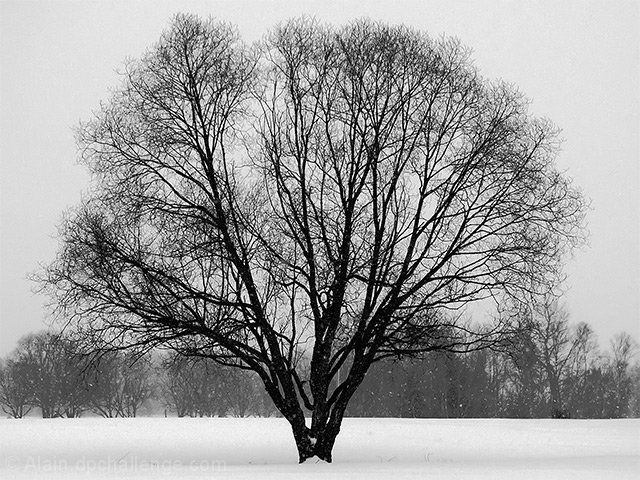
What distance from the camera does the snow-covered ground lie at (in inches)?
628

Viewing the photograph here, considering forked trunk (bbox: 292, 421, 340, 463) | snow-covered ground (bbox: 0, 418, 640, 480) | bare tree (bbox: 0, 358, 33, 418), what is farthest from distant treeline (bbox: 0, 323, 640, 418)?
forked trunk (bbox: 292, 421, 340, 463)

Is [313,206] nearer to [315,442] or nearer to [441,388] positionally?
[315,442]

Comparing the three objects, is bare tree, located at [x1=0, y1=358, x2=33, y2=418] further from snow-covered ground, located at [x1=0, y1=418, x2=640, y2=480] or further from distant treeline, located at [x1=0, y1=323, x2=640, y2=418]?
snow-covered ground, located at [x1=0, y1=418, x2=640, y2=480]

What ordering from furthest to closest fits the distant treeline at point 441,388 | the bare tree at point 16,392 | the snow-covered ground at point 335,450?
the bare tree at point 16,392
the distant treeline at point 441,388
the snow-covered ground at point 335,450

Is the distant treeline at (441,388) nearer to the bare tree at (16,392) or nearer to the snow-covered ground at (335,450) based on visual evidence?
the bare tree at (16,392)

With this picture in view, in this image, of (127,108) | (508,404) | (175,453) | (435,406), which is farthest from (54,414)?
(127,108)

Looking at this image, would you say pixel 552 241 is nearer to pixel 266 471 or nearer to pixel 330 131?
pixel 330 131

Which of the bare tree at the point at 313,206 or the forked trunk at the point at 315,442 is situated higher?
the bare tree at the point at 313,206

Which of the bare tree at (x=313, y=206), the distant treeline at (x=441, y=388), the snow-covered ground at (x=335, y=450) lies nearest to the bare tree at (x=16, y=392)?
the distant treeline at (x=441, y=388)

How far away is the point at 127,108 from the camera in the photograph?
2050 centimetres

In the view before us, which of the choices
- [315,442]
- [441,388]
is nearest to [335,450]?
[315,442]

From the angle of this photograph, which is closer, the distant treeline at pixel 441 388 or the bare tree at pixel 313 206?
the bare tree at pixel 313 206

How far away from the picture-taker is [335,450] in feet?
81.9

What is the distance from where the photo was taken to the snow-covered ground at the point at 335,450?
15.9 metres
